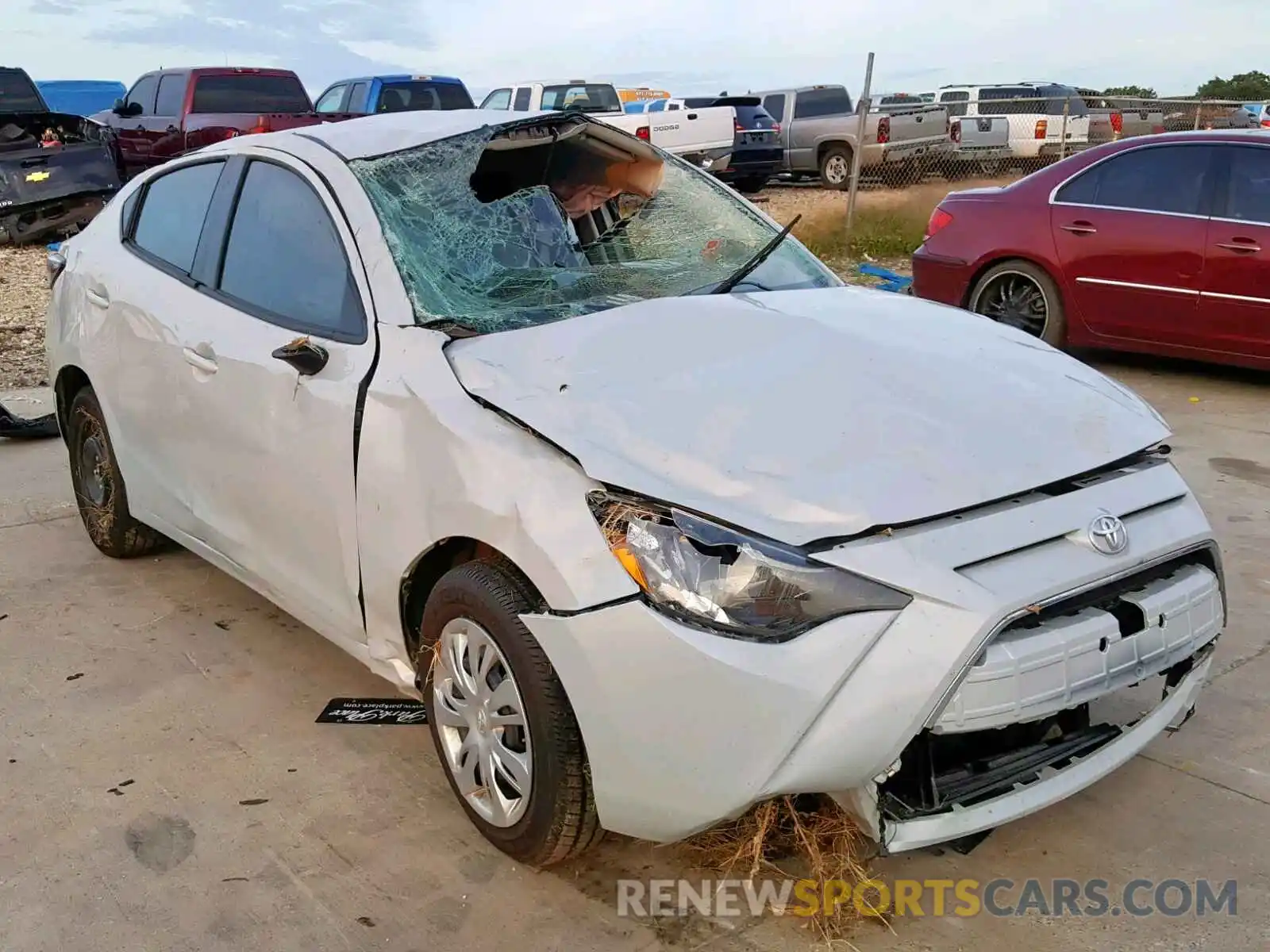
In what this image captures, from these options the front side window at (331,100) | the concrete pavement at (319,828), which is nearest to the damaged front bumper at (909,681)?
the concrete pavement at (319,828)

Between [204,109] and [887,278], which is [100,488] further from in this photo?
[204,109]

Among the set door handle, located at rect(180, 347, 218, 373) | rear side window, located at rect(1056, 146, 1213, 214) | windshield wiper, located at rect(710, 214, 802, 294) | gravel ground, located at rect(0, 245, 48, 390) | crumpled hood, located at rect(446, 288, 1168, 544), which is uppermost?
rear side window, located at rect(1056, 146, 1213, 214)

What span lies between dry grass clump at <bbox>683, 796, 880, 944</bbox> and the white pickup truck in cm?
1374

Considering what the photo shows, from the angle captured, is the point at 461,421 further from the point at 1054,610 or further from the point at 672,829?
the point at 1054,610

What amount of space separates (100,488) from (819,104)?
17.8m

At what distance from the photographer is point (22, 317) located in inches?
382

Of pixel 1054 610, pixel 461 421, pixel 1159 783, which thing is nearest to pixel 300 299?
pixel 461 421

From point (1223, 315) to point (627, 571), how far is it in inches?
226

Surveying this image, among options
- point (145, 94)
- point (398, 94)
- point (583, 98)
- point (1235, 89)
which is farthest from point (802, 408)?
point (1235, 89)

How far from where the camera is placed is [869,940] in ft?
8.19

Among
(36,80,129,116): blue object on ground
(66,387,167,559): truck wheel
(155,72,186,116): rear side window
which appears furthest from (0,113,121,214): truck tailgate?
(36,80,129,116): blue object on ground

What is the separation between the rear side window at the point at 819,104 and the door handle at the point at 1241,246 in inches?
560

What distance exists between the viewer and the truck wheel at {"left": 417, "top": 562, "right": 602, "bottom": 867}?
2.50m

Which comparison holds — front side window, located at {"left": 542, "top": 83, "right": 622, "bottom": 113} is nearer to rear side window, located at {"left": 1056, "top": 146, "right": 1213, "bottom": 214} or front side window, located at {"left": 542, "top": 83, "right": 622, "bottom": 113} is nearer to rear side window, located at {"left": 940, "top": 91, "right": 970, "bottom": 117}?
rear side window, located at {"left": 940, "top": 91, "right": 970, "bottom": 117}
